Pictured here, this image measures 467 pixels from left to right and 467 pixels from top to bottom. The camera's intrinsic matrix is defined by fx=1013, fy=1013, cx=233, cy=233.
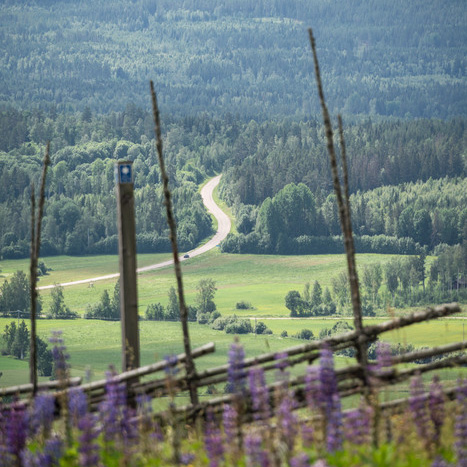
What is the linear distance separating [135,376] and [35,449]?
200 centimetres

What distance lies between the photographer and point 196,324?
16388cm

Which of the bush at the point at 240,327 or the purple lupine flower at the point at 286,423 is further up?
the purple lupine flower at the point at 286,423

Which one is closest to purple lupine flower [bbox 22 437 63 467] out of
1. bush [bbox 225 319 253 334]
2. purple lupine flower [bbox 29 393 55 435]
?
purple lupine flower [bbox 29 393 55 435]

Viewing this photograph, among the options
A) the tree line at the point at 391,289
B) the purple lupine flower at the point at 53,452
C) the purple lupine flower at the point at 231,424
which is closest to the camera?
the purple lupine flower at the point at 231,424

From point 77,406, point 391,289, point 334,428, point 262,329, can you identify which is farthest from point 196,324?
point 334,428

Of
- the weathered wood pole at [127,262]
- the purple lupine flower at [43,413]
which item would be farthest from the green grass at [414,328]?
the purple lupine flower at [43,413]

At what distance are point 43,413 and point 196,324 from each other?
512 feet

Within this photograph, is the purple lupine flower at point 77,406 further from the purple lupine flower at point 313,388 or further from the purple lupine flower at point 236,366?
the purple lupine flower at point 313,388

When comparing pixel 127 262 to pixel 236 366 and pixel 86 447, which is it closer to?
pixel 236 366

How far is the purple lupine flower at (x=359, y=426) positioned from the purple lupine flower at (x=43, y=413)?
244 cm

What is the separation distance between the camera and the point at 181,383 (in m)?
10.5

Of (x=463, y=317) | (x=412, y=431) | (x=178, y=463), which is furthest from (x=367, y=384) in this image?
(x=463, y=317)

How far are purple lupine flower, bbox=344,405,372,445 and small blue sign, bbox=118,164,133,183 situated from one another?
4.56 metres

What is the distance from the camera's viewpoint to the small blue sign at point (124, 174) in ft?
37.9
